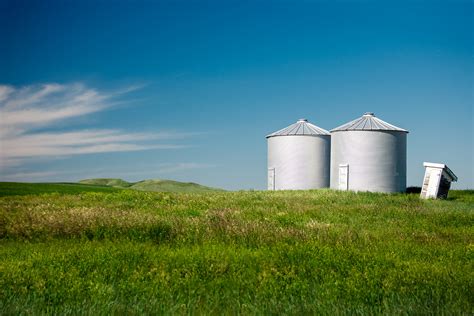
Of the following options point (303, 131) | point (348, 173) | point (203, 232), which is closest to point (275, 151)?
point (303, 131)

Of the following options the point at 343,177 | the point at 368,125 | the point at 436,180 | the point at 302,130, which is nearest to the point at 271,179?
the point at 302,130

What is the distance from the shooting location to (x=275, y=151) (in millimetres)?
41469

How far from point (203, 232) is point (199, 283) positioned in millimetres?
4336

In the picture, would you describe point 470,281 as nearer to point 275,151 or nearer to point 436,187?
point 436,187

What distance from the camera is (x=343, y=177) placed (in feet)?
126

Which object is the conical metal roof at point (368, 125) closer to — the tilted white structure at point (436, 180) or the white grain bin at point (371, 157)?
the white grain bin at point (371, 157)

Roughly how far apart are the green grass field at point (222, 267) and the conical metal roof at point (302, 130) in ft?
86.0

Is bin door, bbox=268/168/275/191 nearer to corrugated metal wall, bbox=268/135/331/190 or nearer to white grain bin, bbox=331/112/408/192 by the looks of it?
corrugated metal wall, bbox=268/135/331/190

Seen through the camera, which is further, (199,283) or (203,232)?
(203,232)

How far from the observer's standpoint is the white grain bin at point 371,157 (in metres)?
37.4

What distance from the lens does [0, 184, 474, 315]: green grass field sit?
257 inches

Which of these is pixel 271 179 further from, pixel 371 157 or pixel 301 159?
pixel 371 157

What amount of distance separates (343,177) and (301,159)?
366cm

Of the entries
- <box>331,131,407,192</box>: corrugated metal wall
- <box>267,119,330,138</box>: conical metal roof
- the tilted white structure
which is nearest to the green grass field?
the tilted white structure
